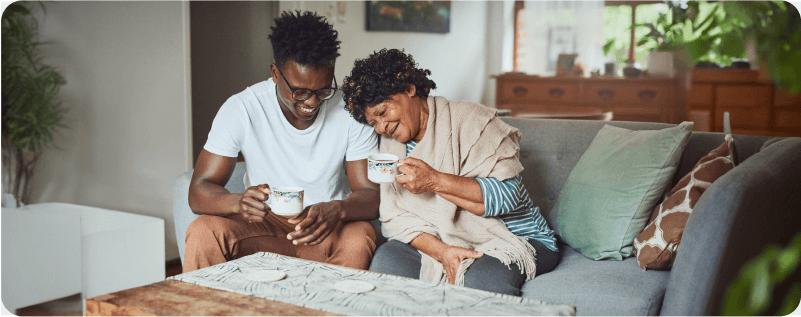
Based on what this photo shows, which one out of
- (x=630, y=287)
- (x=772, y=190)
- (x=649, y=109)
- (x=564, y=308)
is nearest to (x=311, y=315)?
(x=564, y=308)

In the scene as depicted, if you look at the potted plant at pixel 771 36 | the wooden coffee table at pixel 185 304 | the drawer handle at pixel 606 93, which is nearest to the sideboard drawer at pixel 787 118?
the drawer handle at pixel 606 93

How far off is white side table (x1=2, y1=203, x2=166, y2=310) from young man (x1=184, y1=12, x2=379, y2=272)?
2.90 feet

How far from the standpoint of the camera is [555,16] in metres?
5.65

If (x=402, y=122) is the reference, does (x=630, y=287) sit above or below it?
below

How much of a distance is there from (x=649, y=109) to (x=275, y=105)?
3774mm

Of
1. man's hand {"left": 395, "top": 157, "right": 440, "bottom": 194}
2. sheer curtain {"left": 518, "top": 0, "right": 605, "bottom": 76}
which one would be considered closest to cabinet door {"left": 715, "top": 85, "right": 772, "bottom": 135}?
sheer curtain {"left": 518, "top": 0, "right": 605, "bottom": 76}

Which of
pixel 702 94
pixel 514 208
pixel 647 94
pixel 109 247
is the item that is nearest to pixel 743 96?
pixel 702 94

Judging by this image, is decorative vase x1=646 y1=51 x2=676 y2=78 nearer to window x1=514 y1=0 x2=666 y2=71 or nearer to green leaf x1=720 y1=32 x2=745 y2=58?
window x1=514 y1=0 x2=666 y2=71

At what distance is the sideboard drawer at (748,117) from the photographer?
4.34m

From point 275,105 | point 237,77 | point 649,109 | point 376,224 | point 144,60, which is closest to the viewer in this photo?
point 275,105

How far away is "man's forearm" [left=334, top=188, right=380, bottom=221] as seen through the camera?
1.75 meters

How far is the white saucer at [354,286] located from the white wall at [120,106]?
192 cm

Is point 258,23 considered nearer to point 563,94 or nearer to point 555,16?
point 563,94

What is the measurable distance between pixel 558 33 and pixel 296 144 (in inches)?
171
